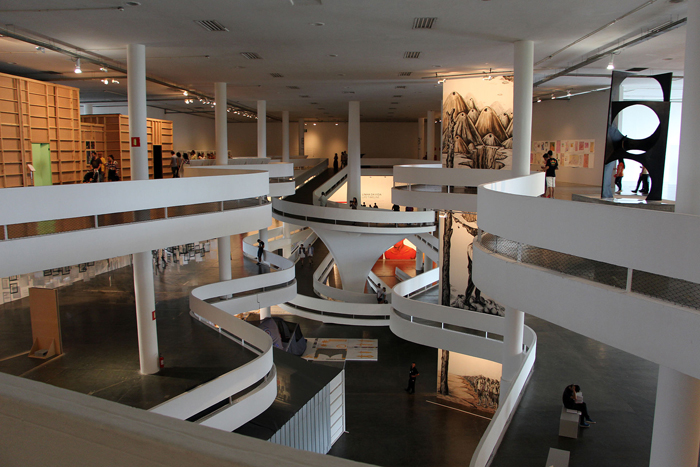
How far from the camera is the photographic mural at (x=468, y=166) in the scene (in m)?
17.8

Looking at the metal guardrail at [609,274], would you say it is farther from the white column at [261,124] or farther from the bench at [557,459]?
the white column at [261,124]

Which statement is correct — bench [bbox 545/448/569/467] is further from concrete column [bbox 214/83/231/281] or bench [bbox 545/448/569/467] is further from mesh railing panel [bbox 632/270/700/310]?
concrete column [bbox 214/83/231/281]

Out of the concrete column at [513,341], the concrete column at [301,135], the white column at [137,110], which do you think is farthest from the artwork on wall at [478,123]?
the concrete column at [301,135]

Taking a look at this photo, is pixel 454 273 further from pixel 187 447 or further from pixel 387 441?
pixel 187 447

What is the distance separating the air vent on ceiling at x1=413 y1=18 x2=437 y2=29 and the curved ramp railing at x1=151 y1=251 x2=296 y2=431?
25.1 feet

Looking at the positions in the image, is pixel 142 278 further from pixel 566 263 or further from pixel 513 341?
pixel 566 263

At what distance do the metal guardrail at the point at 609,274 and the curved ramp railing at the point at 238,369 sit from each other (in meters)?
5.53

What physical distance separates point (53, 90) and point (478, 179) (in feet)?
42.9

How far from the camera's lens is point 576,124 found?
80.0ft

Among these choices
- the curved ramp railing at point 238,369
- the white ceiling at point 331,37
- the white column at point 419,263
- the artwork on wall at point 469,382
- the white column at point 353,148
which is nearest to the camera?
the curved ramp railing at point 238,369

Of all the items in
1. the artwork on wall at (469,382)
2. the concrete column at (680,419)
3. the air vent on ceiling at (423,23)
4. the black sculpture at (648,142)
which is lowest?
the artwork on wall at (469,382)

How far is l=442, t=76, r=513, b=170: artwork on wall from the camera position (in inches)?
696

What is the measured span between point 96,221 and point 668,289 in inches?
347

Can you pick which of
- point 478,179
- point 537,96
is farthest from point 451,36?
point 537,96
